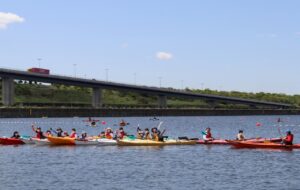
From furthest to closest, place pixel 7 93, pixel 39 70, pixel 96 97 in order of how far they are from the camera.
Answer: pixel 96 97 < pixel 39 70 < pixel 7 93

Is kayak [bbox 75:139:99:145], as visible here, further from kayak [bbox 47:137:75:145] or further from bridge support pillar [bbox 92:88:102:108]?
bridge support pillar [bbox 92:88:102:108]

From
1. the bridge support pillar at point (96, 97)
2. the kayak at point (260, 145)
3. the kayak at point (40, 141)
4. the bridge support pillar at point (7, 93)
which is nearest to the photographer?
the kayak at point (260, 145)

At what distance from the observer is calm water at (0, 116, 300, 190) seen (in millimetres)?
36875

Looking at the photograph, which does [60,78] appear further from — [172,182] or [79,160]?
[172,182]

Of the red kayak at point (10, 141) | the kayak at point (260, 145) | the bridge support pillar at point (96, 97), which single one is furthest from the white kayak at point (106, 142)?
the bridge support pillar at point (96, 97)

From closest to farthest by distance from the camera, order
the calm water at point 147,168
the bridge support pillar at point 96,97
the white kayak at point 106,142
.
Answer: the calm water at point 147,168, the white kayak at point 106,142, the bridge support pillar at point 96,97

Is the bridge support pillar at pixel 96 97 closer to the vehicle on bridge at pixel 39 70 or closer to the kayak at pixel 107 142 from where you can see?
the vehicle on bridge at pixel 39 70

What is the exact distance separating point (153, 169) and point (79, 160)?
Answer: 8296 mm

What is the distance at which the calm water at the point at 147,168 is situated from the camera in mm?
36875

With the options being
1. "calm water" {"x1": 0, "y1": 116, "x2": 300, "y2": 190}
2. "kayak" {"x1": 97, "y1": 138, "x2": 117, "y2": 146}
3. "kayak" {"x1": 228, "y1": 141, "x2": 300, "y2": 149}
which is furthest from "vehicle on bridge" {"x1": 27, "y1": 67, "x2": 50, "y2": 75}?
"kayak" {"x1": 228, "y1": 141, "x2": 300, "y2": 149}

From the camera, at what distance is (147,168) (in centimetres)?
4428

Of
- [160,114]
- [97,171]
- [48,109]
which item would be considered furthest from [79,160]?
[160,114]

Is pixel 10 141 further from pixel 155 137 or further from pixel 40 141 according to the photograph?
pixel 155 137

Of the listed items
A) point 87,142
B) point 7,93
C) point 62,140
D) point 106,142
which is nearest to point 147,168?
point 106,142
